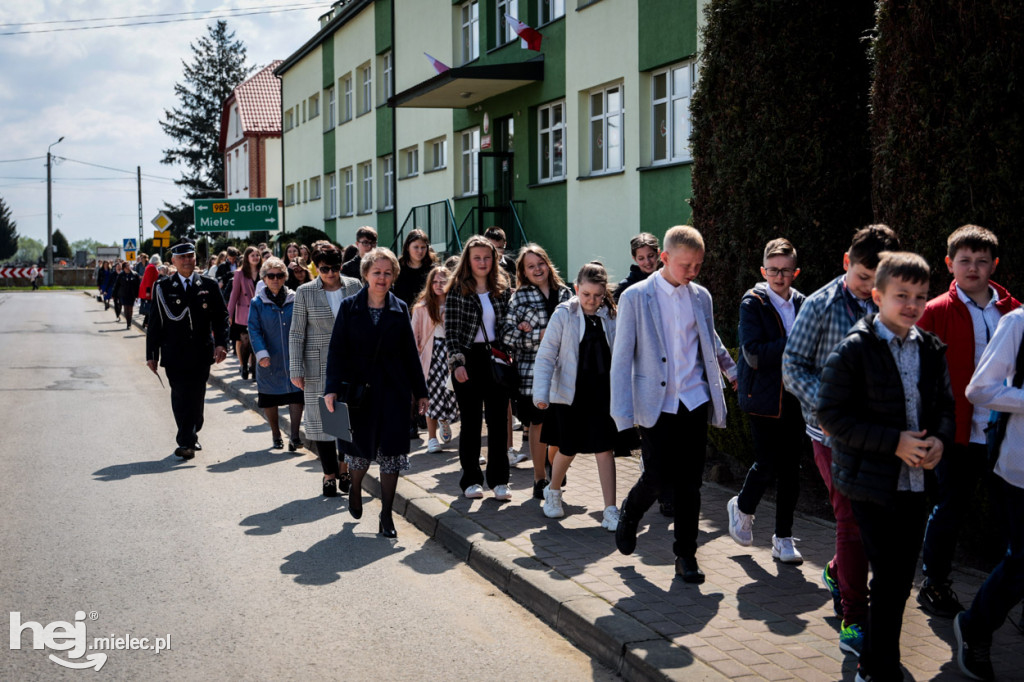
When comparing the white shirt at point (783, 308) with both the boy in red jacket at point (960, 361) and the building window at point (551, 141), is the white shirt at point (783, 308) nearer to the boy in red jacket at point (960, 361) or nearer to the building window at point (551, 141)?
the boy in red jacket at point (960, 361)

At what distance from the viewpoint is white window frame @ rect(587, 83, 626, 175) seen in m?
18.2

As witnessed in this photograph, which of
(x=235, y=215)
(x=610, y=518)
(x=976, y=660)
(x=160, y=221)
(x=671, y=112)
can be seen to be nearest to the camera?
(x=976, y=660)

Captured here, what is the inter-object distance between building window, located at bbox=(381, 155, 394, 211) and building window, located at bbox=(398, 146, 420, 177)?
1414 millimetres

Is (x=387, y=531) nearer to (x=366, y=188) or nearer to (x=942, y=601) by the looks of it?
(x=942, y=601)

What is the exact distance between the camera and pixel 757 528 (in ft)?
23.5

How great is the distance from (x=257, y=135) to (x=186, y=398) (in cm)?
4714

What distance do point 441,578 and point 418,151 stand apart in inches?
936

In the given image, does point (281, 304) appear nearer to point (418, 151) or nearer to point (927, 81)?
point (927, 81)

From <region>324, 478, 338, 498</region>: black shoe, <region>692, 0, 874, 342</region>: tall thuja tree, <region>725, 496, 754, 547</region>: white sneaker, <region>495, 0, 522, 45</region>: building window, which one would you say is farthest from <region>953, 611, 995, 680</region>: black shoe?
<region>495, 0, 522, 45</region>: building window

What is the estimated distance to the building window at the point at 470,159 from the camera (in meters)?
25.0

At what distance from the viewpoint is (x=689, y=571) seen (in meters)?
5.87

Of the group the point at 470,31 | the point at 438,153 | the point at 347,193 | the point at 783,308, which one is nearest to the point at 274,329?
the point at 783,308

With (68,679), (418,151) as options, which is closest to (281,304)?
(68,679)

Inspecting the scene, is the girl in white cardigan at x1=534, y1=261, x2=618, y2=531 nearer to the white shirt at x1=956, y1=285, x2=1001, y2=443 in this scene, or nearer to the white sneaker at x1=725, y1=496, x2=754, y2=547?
the white sneaker at x1=725, y1=496, x2=754, y2=547
